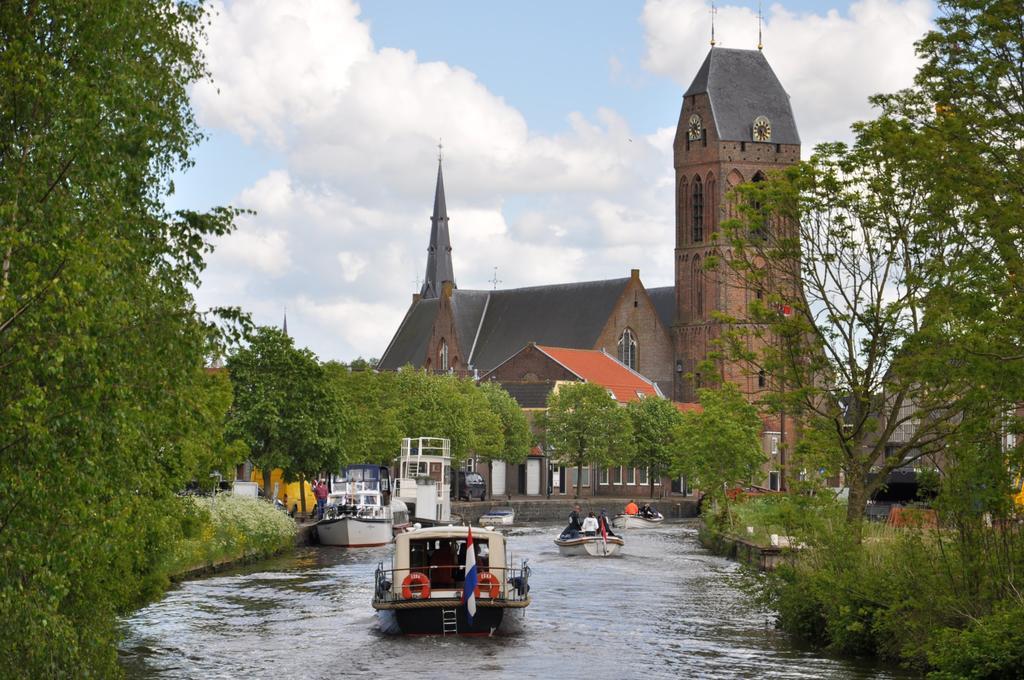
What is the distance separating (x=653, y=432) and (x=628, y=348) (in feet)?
92.4

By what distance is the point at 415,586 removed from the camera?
33719mm

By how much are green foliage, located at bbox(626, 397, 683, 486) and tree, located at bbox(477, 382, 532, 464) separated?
805 cm

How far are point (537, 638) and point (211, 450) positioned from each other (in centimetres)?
1551

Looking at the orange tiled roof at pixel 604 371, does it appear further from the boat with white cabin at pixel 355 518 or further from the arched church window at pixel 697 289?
the boat with white cabin at pixel 355 518

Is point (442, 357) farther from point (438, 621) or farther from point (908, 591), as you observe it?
point (908, 591)

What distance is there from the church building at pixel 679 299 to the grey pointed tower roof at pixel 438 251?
367 mm

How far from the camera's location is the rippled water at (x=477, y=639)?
92.0 ft

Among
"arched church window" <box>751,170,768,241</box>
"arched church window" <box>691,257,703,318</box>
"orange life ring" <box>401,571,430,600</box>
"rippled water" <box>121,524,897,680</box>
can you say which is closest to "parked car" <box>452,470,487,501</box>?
"arched church window" <box>691,257,703,318</box>

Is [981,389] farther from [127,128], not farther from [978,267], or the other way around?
[127,128]

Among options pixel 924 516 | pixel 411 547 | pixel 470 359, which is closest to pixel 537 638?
pixel 411 547

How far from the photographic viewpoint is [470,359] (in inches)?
5719

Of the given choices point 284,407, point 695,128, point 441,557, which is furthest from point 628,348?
point 441,557

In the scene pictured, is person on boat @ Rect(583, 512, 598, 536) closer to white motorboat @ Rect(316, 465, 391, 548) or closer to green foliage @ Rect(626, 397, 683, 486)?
white motorboat @ Rect(316, 465, 391, 548)

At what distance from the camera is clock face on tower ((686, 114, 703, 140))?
407 ft
